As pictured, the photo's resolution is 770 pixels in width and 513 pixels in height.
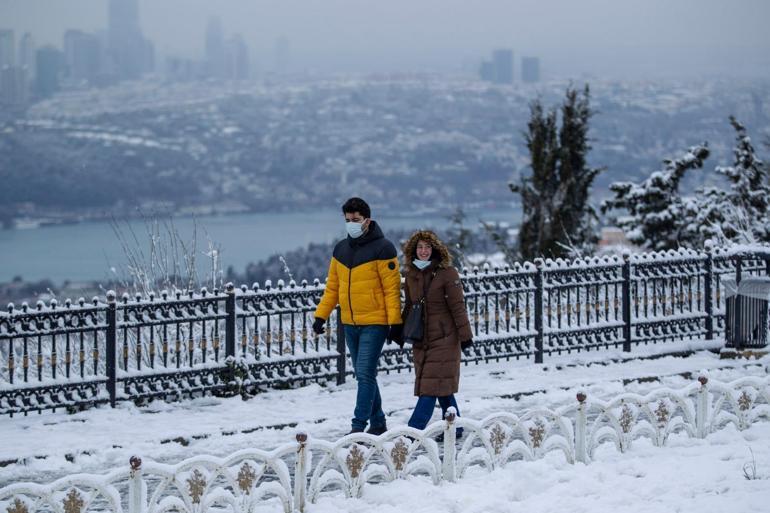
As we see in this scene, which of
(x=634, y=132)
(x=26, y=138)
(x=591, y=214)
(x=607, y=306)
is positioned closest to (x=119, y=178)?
(x=26, y=138)

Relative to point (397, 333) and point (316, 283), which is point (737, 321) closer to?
point (316, 283)

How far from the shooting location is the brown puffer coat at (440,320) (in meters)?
8.51

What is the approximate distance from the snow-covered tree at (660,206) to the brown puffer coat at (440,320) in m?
24.2

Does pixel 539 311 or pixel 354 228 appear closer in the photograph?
pixel 354 228

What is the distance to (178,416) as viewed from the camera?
10.4 meters

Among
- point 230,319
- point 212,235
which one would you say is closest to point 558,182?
point 230,319

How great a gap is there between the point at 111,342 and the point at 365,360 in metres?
3.13

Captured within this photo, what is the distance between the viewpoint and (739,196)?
3122 centimetres

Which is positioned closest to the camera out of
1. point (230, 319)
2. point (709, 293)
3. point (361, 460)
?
point (361, 460)

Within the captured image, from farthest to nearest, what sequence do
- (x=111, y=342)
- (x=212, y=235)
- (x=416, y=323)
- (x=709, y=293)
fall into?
(x=212, y=235)
(x=709, y=293)
(x=111, y=342)
(x=416, y=323)

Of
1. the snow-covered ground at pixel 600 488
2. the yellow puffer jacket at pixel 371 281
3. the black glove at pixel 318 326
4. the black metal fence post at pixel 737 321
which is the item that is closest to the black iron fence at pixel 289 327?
the black metal fence post at pixel 737 321

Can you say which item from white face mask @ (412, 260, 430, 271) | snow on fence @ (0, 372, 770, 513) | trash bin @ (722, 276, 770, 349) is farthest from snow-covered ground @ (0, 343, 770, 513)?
white face mask @ (412, 260, 430, 271)

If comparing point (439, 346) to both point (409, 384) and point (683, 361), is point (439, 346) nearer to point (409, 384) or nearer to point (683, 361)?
point (409, 384)

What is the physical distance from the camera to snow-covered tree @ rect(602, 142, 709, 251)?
3175 centimetres
